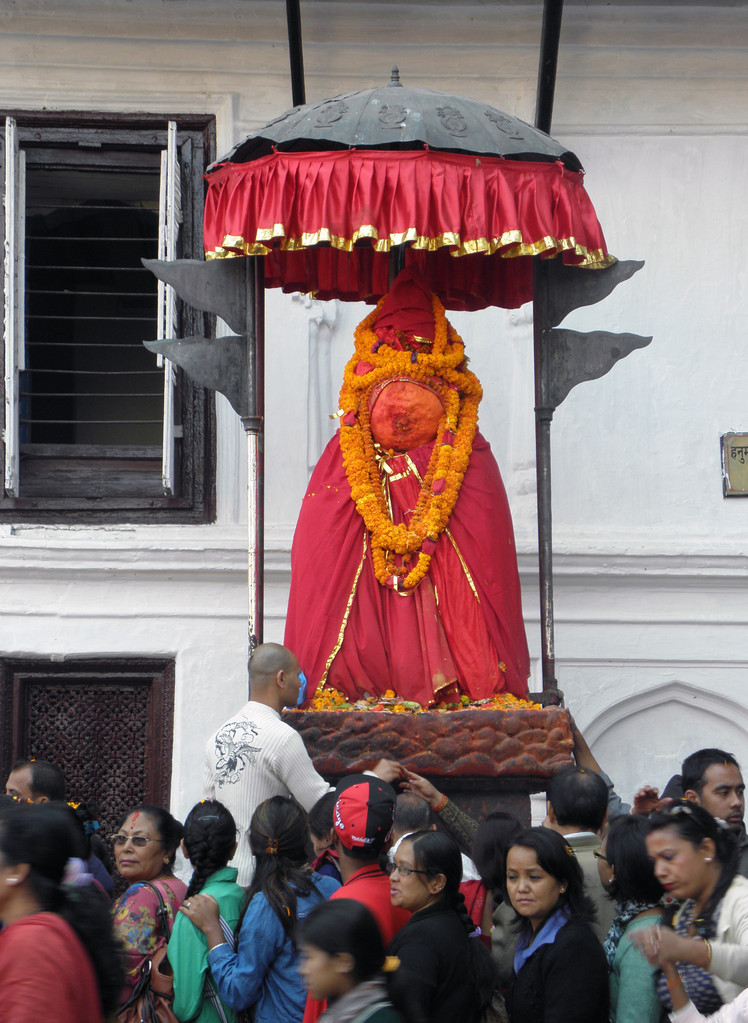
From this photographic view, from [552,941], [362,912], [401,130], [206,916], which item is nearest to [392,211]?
[401,130]

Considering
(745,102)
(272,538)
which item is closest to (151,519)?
(272,538)

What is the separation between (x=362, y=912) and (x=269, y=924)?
0.98 metres

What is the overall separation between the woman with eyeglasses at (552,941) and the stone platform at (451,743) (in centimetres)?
148

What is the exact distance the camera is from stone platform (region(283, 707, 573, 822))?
532 cm

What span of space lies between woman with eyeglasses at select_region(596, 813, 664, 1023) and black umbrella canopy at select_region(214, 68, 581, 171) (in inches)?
116

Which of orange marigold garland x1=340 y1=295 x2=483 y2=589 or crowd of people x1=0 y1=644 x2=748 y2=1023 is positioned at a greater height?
orange marigold garland x1=340 y1=295 x2=483 y2=589

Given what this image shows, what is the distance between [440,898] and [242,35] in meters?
5.47

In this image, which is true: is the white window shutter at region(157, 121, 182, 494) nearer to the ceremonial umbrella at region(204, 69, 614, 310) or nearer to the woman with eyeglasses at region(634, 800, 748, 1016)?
the ceremonial umbrella at region(204, 69, 614, 310)

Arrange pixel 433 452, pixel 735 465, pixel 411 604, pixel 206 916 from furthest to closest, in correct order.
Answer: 1. pixel 735 465
2. pixel 433 452
3. pixel 411 604
4. pixel 206 916

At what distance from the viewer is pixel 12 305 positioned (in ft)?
23.8

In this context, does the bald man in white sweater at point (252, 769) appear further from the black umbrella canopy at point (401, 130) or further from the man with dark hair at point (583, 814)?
the black umbrella canopy at point (401, 130)

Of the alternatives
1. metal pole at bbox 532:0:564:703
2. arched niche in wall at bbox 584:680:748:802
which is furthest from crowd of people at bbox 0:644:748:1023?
arched niche in wall at bbox 584:680:748:802

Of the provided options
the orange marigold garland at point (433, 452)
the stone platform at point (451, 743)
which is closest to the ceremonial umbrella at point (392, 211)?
the orange marigold garland at point (433, 452)

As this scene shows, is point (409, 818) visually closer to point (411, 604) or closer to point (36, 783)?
point (36, 783)
